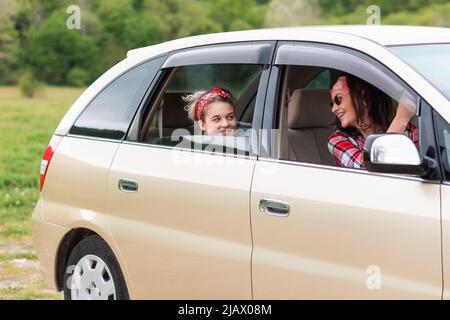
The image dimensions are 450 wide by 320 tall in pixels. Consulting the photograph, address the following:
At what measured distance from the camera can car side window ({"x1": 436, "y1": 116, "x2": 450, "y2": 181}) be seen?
3.43 m

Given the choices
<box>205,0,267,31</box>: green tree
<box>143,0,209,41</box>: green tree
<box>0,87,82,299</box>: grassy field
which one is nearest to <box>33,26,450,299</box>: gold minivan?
<box>0,87,82,299</box>: grassy field

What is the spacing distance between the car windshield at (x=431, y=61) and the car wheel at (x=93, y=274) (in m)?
1.96

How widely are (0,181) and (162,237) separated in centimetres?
800

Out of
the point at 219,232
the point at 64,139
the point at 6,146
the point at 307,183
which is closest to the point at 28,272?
the point at 64,139

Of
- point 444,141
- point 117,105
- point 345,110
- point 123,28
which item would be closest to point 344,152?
point 345,110

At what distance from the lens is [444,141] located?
3475 millimetres

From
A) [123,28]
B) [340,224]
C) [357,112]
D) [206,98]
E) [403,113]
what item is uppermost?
[123,28]

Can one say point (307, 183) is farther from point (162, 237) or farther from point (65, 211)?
point (65, 211)

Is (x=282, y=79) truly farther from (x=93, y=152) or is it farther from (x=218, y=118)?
(x=93, y=152)

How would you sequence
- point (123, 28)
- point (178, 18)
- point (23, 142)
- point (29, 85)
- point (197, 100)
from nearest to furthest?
point (197, 100), point (23, 142), point (29, 85), point (123, 28), point (178, 18)

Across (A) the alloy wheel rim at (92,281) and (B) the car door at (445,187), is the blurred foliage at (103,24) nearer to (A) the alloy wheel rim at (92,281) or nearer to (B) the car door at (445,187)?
(A) the alloy wheel rim at (92,281)

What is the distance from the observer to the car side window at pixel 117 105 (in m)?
4.98

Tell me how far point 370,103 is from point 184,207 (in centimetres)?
100

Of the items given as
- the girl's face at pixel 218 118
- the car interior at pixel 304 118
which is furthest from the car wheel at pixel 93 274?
the car interior at pixel 304 118
